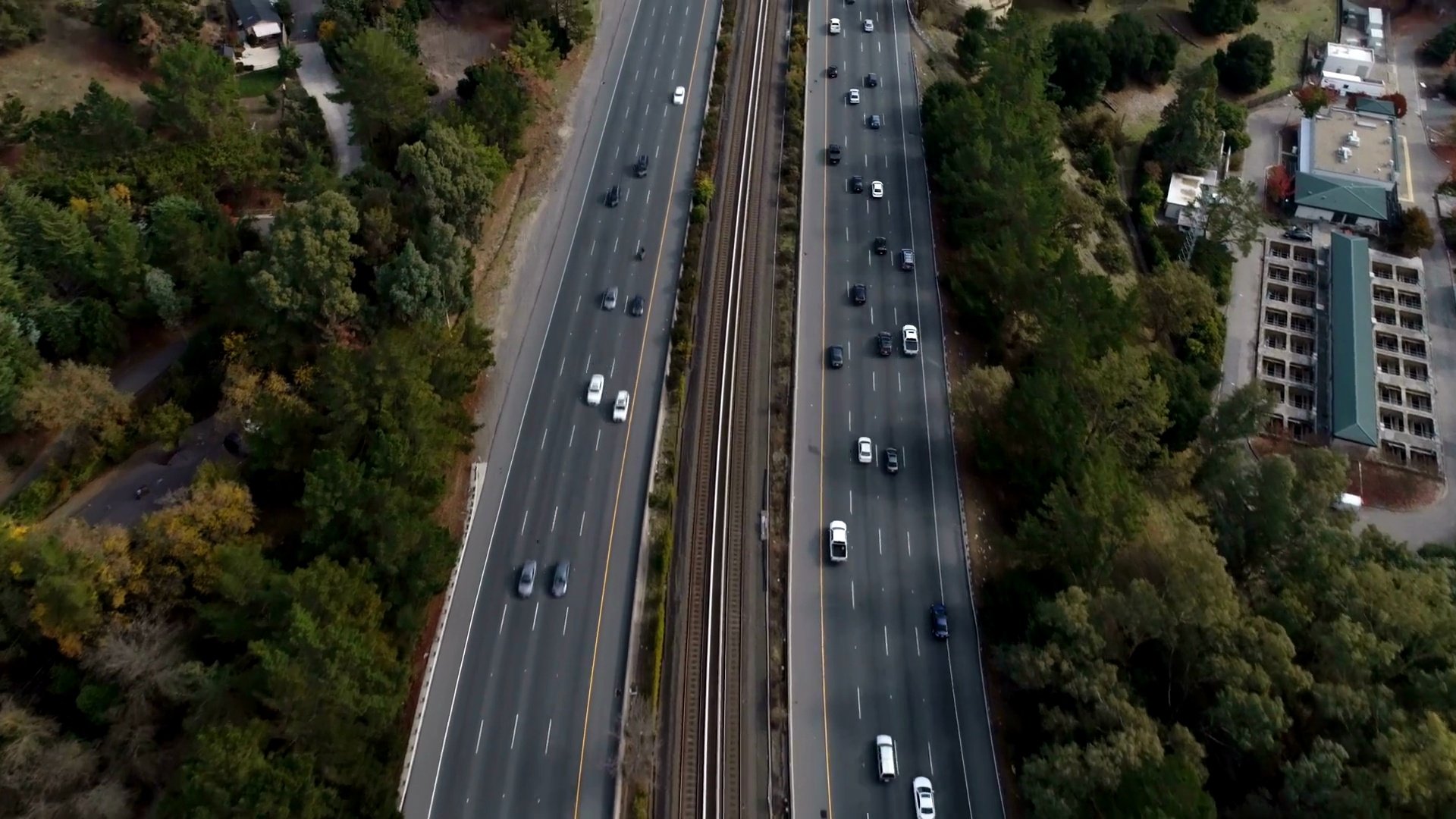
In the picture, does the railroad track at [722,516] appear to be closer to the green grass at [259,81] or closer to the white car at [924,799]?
the white car at [924,799]

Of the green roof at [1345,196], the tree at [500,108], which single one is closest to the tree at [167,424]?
the tree at [500,108]

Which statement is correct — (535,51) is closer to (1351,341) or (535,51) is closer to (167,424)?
(167,424)

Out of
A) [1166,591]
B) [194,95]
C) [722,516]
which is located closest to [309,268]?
[194,95]

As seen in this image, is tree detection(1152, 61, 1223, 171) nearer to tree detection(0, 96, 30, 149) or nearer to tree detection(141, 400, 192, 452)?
tree detection(141, 400, 192, 452)


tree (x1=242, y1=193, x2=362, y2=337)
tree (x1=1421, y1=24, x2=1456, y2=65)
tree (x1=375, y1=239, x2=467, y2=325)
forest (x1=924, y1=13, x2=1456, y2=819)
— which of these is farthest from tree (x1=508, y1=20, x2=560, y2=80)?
tree (x1=1421, y1=24, x2=1456, y2=65)

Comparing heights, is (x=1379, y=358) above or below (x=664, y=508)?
above

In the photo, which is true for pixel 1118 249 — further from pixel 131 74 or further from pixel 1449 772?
pixel 131 74
